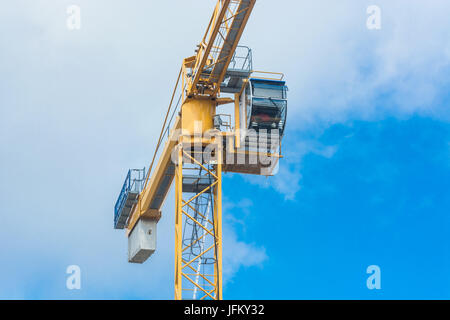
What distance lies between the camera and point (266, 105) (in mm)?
34812

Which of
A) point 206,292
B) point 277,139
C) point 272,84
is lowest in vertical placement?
point 206,292

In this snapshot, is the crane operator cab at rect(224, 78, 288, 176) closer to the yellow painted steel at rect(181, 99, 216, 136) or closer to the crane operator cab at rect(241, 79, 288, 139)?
the crane operator cab at rect(241, 79, 288, 139)

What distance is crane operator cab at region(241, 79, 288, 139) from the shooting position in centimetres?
3484

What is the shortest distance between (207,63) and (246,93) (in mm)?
2468

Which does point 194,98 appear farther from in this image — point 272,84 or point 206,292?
point 206,292

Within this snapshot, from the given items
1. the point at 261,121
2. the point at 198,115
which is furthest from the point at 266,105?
the point at 198,115

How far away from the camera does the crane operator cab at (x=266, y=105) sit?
114 ft

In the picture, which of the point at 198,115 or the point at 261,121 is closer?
the point at 261,121

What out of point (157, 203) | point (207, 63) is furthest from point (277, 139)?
point (157, 203)

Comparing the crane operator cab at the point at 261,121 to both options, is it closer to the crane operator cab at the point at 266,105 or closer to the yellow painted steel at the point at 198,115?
the crane operator cab at the point at 266,105

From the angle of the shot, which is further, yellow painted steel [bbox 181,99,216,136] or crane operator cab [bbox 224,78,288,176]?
yellow painted steel [bbox 181,99,216,136]

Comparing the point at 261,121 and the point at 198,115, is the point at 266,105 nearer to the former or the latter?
the point at 261,121

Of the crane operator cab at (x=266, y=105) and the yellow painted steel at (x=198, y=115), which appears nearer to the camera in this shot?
the crane operator cab at (x=266, y=105)

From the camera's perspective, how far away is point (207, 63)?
36.9m
